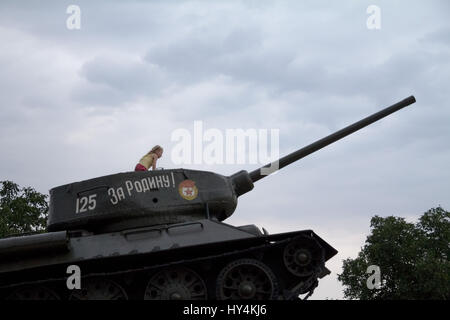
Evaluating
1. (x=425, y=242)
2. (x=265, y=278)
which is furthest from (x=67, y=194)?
(x=425, y=242)

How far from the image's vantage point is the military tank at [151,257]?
11.1 metres

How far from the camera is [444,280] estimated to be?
3603cm

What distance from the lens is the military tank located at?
11.1 meters

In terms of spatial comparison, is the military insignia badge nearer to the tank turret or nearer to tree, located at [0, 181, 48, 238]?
the tank turret

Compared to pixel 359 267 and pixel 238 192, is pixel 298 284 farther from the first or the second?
pixel 359 267

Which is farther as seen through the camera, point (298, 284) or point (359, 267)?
point (359, 267)

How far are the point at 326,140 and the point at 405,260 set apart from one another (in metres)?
28.1

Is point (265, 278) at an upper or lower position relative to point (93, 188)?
lower

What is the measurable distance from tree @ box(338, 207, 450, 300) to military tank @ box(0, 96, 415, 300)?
27229 mm
